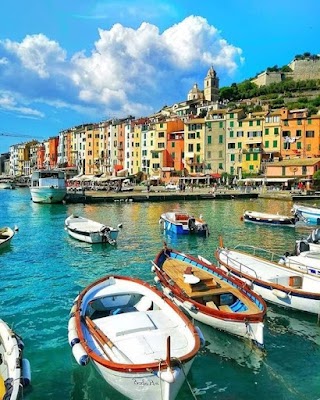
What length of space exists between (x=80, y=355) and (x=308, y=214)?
1416 inches

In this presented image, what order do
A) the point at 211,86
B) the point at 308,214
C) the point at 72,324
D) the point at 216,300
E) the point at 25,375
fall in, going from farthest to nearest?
the point at 211,86, the point at 308,214, the point at 216,300, the point at 72,324, the point at 25,375

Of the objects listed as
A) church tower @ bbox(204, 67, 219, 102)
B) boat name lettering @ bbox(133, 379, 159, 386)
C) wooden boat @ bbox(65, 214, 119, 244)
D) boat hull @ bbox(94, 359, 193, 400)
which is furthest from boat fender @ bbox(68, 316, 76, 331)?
church tower @ bbox(204, 67, 219, 102)

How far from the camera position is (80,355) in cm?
927

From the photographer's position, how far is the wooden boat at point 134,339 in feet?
27.2

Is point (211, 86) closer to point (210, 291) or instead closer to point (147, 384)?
point (210, 291)

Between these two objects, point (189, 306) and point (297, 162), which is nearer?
point (189, 306)

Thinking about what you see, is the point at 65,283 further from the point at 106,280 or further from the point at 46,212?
the point at 46,212

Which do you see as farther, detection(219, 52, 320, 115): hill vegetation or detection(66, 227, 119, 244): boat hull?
detection(219, 52, 320, 115): hill vegetation

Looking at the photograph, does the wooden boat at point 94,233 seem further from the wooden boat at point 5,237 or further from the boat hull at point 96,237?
the wooden boat at point 5,237

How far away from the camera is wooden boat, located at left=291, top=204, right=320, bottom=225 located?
133 ft

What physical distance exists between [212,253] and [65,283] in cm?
1010

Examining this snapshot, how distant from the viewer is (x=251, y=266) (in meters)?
17.8

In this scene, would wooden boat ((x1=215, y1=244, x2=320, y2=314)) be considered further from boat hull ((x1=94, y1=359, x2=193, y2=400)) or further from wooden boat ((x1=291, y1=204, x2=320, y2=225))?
wooden boat ((x1=291, y1=204, x2=320, y2=225))

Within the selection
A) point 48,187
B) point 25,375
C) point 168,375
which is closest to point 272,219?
point 168,375
